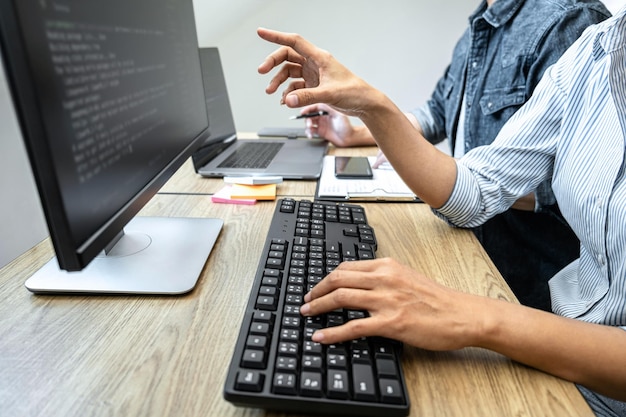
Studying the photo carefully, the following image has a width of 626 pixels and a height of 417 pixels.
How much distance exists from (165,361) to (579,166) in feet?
2.12

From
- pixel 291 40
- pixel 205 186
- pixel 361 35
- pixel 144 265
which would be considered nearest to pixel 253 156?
pixel 205 186

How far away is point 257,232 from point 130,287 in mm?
227

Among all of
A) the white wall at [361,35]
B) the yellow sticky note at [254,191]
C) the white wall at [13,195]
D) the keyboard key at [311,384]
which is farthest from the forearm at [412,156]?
the white wall at [361,35]

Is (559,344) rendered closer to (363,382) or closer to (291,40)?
(363,382)

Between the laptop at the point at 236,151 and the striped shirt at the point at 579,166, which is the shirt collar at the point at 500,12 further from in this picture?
the laptop at the point at 236,151

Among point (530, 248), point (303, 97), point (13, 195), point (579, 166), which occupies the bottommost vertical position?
point (530, 248)

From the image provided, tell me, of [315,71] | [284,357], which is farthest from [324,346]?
[315,71]

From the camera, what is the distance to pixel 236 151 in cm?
113

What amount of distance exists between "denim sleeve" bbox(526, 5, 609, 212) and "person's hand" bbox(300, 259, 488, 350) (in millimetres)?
533

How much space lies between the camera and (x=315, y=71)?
787 mm

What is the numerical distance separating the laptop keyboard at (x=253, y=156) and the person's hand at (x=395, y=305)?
59cm

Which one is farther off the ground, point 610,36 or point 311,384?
point 610,36

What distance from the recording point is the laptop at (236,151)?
96 centimetres

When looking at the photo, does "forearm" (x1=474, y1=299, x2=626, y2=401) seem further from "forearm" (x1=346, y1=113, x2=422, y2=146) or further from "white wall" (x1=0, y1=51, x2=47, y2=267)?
"white wall" (x1=0, y1=51, x2=47, y2=267)
